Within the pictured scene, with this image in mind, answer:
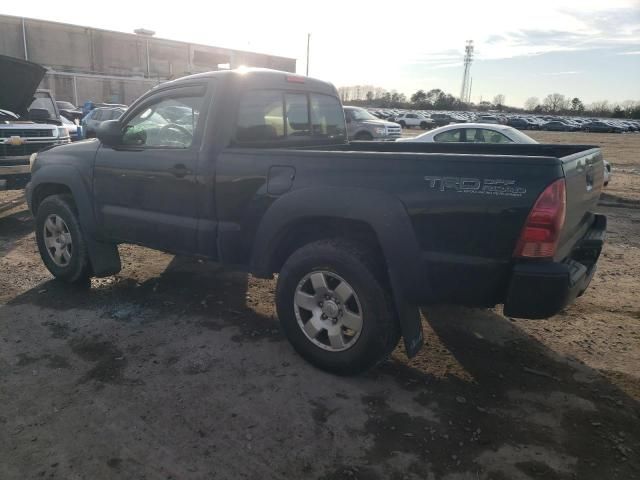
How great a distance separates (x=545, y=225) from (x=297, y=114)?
2518mm

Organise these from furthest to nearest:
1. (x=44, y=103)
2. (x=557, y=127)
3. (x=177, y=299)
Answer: (x=557, y=127), (x=44, y=103), (x=177, y=299)

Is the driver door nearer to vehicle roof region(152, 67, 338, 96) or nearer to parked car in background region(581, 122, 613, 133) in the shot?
vehicle roof region(152, 67, 338, 96)

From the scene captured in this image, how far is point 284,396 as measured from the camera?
10.1ft

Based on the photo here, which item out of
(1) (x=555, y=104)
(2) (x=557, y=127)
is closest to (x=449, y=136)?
(2) (x=557, y=127)

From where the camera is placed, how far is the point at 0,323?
4055mm

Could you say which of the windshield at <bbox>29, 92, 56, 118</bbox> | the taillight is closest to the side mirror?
the taillight

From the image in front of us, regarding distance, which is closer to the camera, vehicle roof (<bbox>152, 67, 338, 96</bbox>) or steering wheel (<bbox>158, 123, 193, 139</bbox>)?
vehicle roof (<bbox>152, 67, 338, 96</bbox>)

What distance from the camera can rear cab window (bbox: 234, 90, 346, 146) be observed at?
382cm

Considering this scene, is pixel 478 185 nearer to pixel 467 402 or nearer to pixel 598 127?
pixel 467 402

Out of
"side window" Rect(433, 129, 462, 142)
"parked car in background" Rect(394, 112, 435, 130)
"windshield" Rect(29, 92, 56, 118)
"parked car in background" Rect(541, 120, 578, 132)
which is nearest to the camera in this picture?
"side window" Rect(433, 129, 462, 142)

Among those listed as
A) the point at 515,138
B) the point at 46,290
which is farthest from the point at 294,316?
the point at 515,138

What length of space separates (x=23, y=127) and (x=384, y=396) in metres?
8.30

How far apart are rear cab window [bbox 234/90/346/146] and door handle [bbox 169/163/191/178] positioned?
480 millimetres

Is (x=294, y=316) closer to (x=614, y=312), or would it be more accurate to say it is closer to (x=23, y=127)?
(x=614, y=312)
